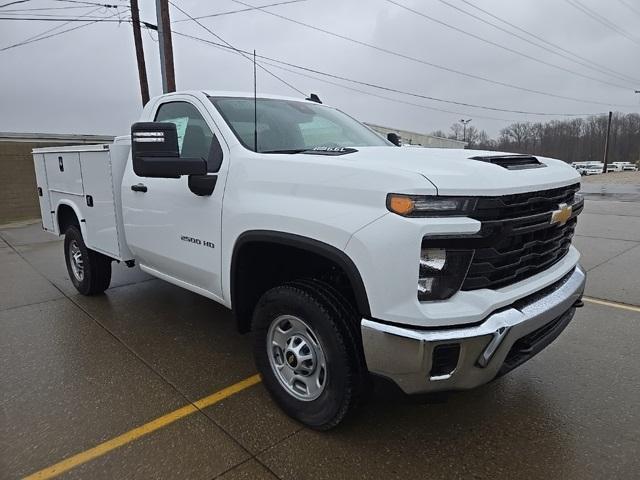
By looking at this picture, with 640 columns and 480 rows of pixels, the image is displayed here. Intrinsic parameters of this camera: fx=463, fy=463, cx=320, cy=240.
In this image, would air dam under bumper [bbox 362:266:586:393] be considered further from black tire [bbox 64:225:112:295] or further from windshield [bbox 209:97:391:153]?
black tire [bbox 64:225:112:295]

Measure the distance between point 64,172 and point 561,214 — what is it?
4709 mm

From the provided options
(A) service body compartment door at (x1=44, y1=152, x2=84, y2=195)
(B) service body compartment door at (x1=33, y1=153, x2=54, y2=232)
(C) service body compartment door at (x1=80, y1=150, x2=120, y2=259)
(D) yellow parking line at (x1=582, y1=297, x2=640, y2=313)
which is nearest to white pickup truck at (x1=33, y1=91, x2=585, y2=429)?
(C) service body compartment door at (x1=80, y1=150, x2=120, y2=259)

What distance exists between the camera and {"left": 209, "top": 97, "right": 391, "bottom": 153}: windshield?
125 inches

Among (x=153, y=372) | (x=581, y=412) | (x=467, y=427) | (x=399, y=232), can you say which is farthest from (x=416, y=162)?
(x=153, y=372)

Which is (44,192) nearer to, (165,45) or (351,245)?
(351,245)

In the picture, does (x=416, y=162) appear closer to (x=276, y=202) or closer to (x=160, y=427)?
(x=276, y=202)

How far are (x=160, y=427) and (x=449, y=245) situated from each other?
195 cm

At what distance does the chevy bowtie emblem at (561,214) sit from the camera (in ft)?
8.06

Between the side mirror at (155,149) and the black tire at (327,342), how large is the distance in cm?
96

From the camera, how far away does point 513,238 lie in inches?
88.1

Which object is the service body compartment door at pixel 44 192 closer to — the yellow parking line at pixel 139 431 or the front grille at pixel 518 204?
the yellow parking line at pixel 139 431

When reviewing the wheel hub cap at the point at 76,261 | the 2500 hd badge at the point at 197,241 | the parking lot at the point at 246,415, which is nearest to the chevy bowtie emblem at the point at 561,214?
the parking lot at the point at 246,415

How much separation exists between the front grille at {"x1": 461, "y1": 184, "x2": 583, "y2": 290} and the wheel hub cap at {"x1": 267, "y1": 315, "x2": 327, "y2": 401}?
36.3 inches

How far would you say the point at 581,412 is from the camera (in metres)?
2.82
